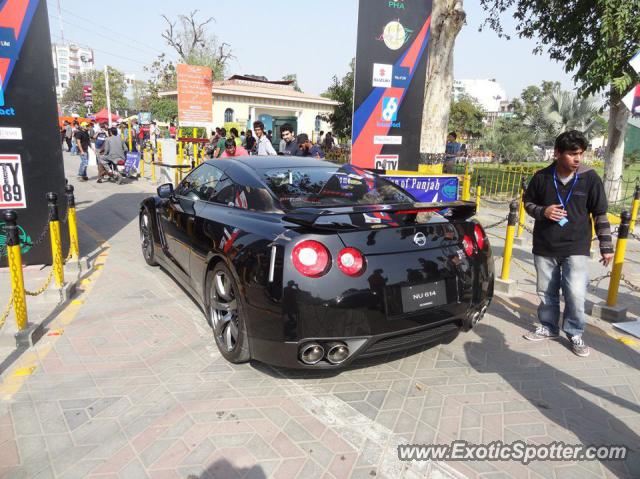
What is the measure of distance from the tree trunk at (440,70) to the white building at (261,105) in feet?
58.1

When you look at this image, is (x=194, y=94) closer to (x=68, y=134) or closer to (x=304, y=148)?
(x=304, y=148)

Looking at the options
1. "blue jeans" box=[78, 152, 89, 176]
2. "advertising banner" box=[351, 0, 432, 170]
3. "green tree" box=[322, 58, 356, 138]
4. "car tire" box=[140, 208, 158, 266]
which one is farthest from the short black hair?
"green tree" box=[322, 58, 356, 138]

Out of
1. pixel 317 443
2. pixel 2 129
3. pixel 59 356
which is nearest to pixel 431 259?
pixel 317 443

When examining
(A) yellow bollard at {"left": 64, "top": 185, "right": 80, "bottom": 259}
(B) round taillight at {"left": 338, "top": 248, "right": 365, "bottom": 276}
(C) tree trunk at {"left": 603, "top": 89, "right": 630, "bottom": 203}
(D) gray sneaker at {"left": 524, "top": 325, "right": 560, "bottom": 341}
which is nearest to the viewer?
(B) round taillight at {"left": 338, "top": 248, "right": 365, "bottom": 276}

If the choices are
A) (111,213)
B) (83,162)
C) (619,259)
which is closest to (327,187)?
(619,259)

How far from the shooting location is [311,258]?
280 cm

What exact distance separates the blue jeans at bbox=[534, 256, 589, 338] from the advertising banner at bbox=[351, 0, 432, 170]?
355cm

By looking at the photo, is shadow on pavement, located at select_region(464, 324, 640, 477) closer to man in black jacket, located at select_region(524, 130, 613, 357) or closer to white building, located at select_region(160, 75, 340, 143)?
man in black jacket, located at select_region(524, 130, 613, 357)

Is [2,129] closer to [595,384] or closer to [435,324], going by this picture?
[435,324]

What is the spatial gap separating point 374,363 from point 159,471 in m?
1.74

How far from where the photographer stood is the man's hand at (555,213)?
3676mm

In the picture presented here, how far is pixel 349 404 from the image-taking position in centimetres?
301

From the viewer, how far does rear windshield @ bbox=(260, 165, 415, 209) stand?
356 cm

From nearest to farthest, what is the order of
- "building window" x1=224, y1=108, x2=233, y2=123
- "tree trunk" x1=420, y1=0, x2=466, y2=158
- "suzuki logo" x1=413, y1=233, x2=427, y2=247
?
"suzuki logo" x1=413, y1=233, x2=427, y2=247
"tree trunk" x1=420, y1=0, x2=466, y2=158
"building window" x1=224, y1=108, x2=233, y2=123
